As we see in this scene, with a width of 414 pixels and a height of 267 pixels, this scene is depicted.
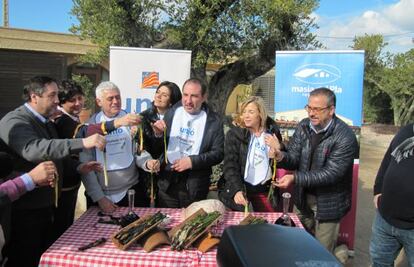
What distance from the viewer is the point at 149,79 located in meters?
5.09

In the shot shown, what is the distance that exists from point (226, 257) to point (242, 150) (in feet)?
5.78

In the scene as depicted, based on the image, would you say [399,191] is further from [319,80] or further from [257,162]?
[319,80]

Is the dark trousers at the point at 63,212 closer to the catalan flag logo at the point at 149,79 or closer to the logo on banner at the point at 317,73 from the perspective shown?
the catalan flag logo at the point at 149,79

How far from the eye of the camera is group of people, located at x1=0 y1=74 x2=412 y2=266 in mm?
2609

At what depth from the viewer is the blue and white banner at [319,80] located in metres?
4.24

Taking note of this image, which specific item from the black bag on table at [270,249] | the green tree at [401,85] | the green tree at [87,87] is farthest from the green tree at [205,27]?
the green tree at [401,85]

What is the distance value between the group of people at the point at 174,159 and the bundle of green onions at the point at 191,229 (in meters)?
0.67

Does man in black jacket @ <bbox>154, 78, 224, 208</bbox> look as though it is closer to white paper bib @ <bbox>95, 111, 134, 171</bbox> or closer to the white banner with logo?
white paper bib @ <bbox>95, 111, 134, 171</bbox>

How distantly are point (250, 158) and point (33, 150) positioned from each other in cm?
168

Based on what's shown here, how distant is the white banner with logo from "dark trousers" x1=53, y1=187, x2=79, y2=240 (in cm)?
199

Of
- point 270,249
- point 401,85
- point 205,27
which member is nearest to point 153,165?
point 270,249

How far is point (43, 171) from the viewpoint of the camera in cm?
217

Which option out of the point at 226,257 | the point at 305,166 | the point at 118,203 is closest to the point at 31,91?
the point at 118,203

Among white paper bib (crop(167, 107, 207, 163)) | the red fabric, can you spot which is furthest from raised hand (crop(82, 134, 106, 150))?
the red fabric
